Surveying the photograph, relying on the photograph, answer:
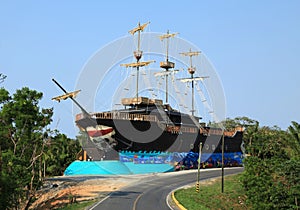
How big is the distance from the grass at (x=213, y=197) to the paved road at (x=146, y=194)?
143cm

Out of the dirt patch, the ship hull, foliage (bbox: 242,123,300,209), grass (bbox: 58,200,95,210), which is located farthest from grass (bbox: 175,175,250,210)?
the ship hull

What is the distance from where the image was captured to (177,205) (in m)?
24.9

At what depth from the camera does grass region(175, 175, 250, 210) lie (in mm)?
26453

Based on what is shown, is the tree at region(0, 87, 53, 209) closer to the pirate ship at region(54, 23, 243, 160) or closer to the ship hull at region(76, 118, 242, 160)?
the pirate ship at region(54, 23, 243, 160)

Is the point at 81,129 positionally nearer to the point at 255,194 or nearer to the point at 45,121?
the point at 45,121

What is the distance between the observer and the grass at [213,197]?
86.8 feet

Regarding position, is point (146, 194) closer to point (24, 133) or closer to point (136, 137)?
point (24, 133)

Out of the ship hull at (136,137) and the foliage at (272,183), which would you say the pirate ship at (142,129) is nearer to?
the ship hull at (136,137)

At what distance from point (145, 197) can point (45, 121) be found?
9.09 meters

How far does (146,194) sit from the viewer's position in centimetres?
2898

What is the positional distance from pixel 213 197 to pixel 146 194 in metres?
5.14

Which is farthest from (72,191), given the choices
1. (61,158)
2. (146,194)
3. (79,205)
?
(61,158)

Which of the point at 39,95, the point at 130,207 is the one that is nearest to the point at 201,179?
the point at 130,207

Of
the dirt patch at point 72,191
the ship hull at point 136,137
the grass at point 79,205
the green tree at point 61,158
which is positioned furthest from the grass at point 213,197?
the green tree at point 61,158
